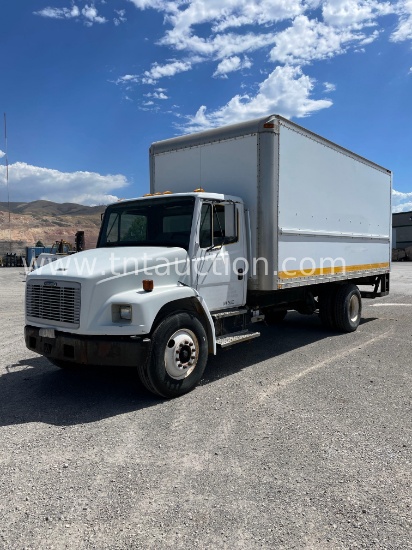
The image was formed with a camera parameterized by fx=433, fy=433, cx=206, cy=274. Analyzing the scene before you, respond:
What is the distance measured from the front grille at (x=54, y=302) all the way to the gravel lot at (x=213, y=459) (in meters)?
0.98

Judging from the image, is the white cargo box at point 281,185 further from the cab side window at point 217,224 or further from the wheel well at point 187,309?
the wheel well at point 187,309

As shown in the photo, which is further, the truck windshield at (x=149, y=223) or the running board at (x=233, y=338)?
the running board at (x=233, y=338)

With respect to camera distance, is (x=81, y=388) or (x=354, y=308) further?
(x=354, y=308)

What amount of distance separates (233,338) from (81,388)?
2.16 m

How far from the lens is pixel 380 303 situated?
14039 mm

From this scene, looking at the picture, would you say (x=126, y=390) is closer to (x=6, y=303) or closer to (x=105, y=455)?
(x=105, y=455)

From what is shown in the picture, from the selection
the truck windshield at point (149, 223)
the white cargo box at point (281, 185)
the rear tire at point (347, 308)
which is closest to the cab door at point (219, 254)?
the truck windshield at point (149, 223)

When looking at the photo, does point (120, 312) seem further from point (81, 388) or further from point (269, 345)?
point (269, 345)

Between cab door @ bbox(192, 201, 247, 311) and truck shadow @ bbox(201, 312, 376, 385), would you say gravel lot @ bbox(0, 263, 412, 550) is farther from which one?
cab door @ bbox(192, 201, 247, 311)

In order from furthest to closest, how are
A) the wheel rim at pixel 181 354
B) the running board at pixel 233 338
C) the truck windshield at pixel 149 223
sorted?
1. the running board at pixel 233 338
2. the truck windshield at pixel 149 223
3. the wheel rim at pixel 181 354

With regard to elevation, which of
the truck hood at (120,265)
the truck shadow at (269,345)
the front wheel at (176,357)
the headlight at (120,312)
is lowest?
the truck shadow at (269,345)

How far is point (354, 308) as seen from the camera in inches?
383

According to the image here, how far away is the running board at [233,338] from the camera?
5.92 meters

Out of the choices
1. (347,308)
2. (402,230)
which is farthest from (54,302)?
(402,230)
